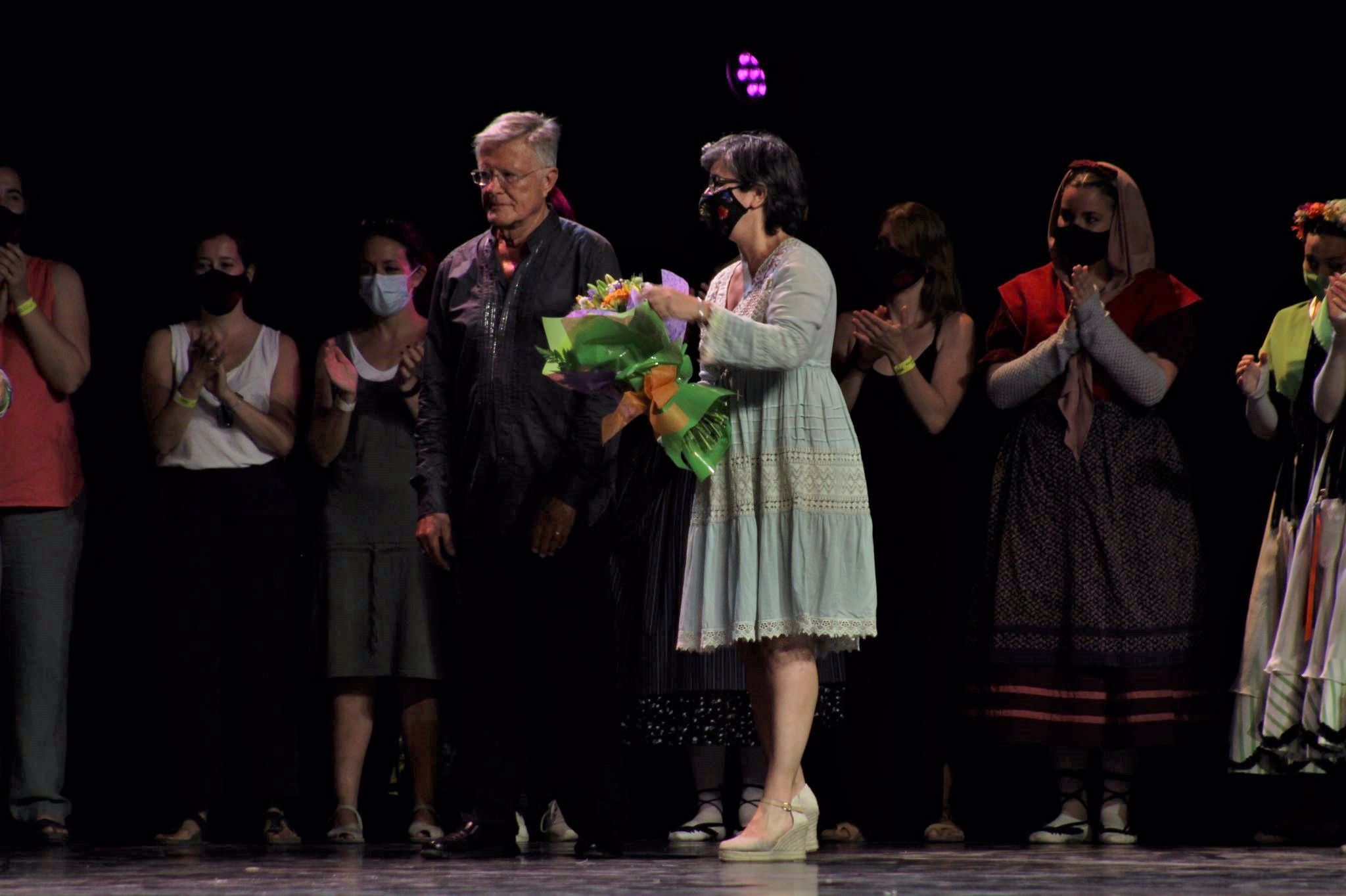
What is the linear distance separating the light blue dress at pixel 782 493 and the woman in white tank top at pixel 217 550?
1.42 m

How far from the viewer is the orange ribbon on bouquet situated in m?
3.64

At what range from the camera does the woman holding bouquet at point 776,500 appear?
3664 millimetres

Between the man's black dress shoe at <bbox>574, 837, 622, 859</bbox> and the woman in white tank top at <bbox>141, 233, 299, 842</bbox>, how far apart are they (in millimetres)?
1144

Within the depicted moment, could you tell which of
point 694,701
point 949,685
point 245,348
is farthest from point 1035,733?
point 245,348

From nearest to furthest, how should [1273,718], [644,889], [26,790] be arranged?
[644,889] < [1273,718] < [26,790]

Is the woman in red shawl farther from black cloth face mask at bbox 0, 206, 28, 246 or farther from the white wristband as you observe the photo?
black cloth face mask at bbox 0, 206, 28, 246

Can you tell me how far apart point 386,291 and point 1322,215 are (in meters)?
2.36

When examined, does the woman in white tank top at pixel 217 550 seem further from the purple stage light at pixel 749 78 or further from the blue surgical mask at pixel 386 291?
the purple stage light at pixel 749 78

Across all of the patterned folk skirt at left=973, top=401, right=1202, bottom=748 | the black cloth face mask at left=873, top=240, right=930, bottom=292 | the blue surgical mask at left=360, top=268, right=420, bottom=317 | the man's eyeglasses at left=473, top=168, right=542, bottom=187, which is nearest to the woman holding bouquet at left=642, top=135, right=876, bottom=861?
the man's eyeglasses at left=473, top=168, right=542, bottom=187

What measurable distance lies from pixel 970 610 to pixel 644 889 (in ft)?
6.04

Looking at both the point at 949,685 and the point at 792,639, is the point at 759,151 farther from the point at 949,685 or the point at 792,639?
the point at 949,685

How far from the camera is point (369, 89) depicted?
5.73 meters

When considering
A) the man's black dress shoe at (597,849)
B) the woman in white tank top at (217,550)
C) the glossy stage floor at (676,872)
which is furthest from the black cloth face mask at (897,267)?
the man's black dress shoe at (597,849)

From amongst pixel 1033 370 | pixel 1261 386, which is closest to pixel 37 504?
pixel 1033 370
